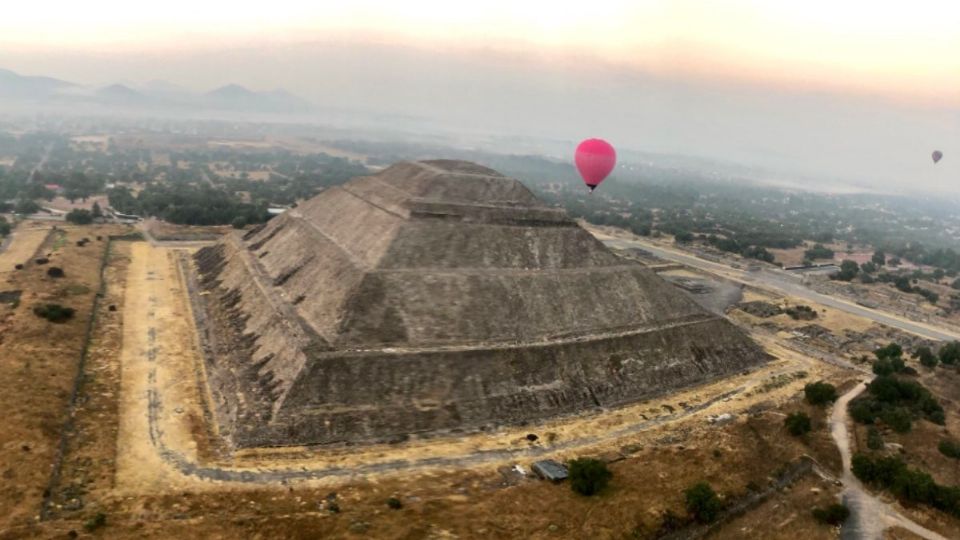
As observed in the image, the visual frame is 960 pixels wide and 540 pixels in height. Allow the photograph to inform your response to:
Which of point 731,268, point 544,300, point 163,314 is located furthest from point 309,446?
point 731,268

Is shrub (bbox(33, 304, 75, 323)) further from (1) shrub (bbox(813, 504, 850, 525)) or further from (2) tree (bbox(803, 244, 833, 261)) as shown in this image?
(2) tree (bbox(803, 244, 833, 261))

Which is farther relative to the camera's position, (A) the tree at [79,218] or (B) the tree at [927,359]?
(A) the tree at [79,218]

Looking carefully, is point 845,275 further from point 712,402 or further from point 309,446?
point 309,446

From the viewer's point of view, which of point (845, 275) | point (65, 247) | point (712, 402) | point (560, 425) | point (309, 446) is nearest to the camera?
point (309, 446)

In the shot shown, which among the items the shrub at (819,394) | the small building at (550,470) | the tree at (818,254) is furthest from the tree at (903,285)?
the small building at (550,470)

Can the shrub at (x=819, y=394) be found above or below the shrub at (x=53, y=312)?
above

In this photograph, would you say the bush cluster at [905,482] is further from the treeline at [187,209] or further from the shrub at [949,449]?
the treeline at [187,209]

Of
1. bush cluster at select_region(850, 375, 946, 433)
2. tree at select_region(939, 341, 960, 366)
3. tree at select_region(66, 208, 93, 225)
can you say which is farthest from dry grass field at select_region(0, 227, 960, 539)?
tree at select_region(66, 208, 93, 225)
